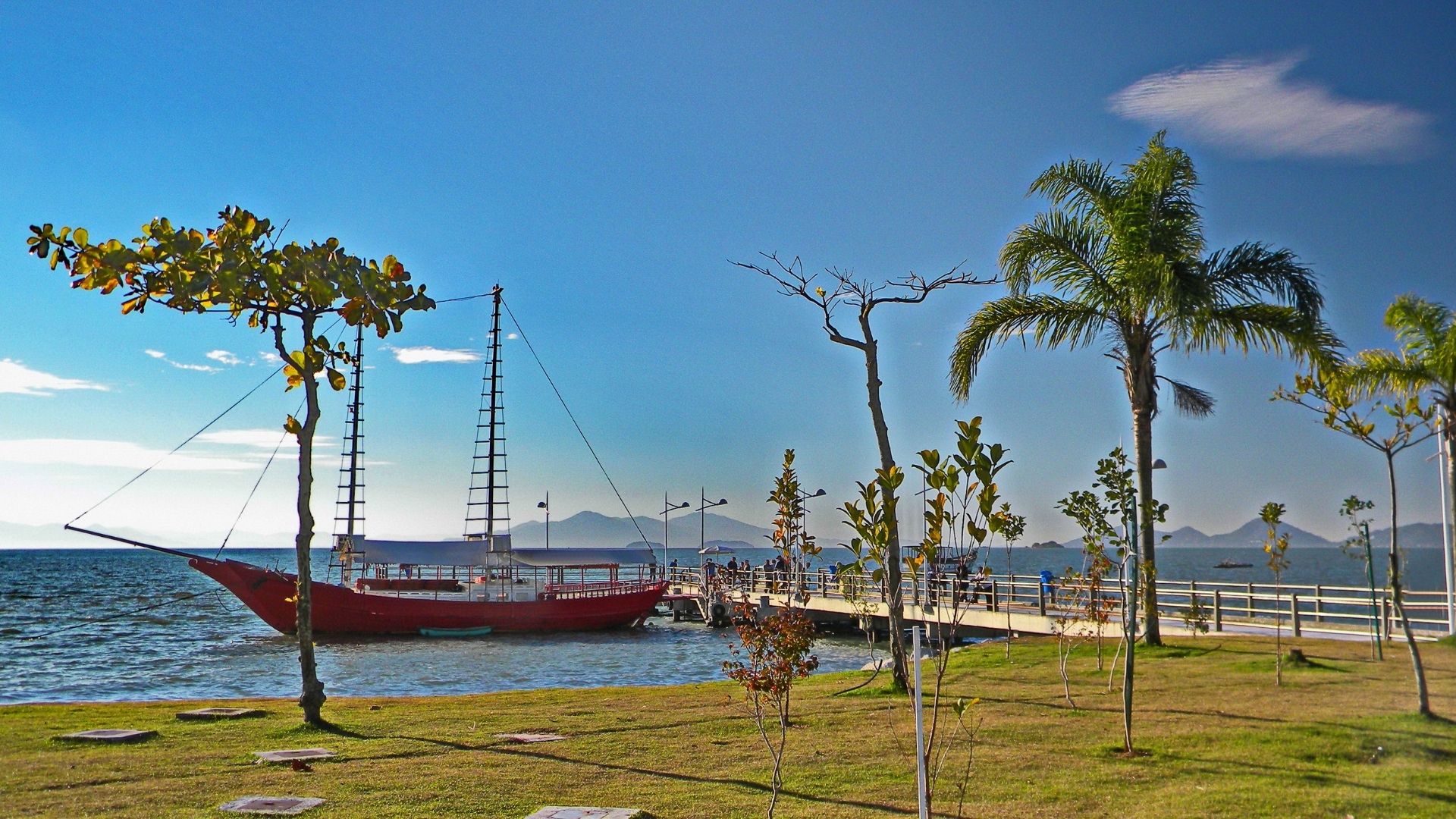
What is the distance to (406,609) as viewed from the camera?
40875 mm

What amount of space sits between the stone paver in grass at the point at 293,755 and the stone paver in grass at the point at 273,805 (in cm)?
171

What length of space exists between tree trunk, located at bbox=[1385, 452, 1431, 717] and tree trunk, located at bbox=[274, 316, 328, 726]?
1078 centimetres

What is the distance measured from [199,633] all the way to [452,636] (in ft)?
46.6

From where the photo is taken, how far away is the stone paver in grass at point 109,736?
1102cm

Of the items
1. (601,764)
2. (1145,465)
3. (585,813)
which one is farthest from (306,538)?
(1145,465)

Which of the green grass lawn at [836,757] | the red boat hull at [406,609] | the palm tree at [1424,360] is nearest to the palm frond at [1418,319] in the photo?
the palm tree at [1424,360]

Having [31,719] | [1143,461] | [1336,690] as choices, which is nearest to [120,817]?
[31,719]

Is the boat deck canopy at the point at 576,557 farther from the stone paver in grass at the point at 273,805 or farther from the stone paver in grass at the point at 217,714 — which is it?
the stone paver in grass at the point at 273,805

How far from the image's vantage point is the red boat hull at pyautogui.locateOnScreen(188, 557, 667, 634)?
1593 inches

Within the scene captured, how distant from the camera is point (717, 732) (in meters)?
11.6

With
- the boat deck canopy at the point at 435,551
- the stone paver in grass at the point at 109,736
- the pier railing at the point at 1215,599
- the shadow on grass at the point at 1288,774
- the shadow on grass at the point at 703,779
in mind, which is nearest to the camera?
the shadow on grass at the point at 1288,774

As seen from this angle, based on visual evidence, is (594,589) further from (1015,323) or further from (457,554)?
(1015,323)

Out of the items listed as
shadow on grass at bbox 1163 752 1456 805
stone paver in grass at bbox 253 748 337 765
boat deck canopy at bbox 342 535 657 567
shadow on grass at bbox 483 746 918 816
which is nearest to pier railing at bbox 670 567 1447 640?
shadow on grass at bbox 1163 752 1456 805

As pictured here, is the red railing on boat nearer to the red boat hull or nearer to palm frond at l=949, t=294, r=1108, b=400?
the red boat hull
